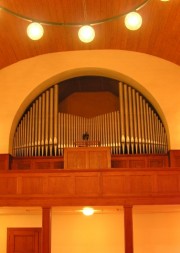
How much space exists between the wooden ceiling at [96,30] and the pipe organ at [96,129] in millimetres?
1567

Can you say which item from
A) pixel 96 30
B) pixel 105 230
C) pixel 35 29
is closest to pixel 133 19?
pixel 35 29

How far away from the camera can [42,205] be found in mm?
11102

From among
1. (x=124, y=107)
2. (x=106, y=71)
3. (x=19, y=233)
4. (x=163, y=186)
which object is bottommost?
(x=19, y=233)

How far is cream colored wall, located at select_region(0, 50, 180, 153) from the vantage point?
1302cm

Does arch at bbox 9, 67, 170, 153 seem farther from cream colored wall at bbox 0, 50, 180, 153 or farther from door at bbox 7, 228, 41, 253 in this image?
door at bbox 7, 228, 41, 253

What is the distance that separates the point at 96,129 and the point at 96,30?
311cm

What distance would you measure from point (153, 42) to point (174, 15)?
183 cm

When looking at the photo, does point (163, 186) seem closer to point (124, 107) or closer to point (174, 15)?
point (124, 107)

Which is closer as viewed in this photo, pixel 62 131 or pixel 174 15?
pixel 174 15

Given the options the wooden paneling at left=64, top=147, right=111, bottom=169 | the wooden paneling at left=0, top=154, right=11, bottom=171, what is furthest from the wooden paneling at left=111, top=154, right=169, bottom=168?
the wooden paneling at left=0, top=154, right=11, bottom=171

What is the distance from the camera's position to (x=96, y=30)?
11.9m

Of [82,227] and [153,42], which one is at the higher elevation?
[153,42]

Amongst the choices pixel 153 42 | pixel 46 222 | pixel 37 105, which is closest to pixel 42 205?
pixel 46 222

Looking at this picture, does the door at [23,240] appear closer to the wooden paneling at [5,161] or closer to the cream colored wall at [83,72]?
the wooden paneling at [5,161]
